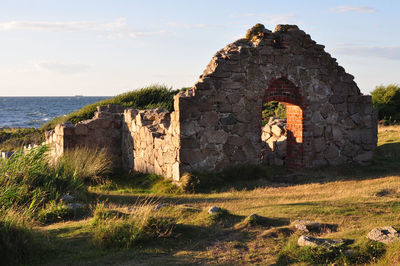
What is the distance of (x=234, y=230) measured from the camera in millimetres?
6848

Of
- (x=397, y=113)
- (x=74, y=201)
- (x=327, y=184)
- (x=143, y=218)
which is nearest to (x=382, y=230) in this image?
(x=143, y=218)

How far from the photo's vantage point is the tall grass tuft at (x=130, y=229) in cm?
632

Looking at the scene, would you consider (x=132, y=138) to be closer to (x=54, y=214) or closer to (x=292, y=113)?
(x=292, y=113)

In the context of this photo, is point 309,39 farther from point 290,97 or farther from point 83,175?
point 83,175

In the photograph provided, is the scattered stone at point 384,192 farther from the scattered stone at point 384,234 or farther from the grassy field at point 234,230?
the scattered stone at point 384,234

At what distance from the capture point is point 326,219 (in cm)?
718

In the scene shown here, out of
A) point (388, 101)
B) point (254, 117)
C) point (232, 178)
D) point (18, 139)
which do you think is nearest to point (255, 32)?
point (254, 117)

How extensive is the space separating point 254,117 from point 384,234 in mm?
5841

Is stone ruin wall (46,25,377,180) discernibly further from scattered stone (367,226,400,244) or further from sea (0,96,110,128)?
sea (0,96,110,128)

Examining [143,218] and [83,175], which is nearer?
[143,218]

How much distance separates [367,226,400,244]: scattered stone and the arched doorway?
19.9 ft

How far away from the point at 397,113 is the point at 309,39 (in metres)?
14.7

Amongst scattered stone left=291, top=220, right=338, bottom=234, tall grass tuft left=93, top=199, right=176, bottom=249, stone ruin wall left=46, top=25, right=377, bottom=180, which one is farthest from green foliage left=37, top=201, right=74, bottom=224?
scattered stone left=291, top=220, right=338, bottom=234

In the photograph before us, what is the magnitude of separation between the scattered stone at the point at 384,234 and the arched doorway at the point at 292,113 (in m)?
6.08
